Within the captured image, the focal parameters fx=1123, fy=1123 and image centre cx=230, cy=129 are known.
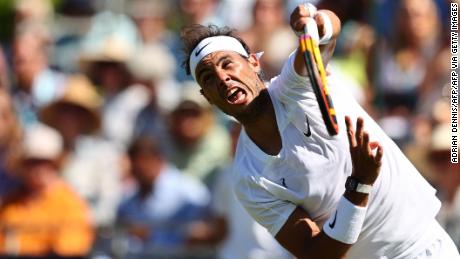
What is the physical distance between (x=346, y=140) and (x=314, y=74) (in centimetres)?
67

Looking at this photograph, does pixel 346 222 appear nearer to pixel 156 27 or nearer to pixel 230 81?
pixel 230 81

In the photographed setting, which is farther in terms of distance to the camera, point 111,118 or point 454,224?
point 111,118

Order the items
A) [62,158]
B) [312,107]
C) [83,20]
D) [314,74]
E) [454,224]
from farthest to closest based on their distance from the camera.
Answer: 1. [83,20]
2. [62,158]
3. [454,224]
4. [312,107]
5. [314,74]

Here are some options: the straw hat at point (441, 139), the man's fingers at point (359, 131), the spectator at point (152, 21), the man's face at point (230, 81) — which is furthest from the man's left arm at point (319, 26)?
the spectator at point (152, 21)

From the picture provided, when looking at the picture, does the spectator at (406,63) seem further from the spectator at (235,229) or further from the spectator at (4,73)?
the spectator at (4,73)

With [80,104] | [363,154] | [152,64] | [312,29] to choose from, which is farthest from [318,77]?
[152,64]

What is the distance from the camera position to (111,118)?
30.1 ft

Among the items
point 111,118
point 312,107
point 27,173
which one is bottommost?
point 312,107

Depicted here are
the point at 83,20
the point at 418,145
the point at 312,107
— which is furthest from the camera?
the point at 83,20

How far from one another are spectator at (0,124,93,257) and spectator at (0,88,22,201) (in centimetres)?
19

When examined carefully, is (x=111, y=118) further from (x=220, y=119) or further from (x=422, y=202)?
(x=422, y=202)

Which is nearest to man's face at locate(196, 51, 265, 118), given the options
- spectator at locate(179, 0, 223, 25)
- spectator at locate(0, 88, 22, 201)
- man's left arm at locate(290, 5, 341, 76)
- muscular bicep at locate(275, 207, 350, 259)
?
man's left arm at locate(290, 5, 341, 76)

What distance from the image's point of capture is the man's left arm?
4.62m

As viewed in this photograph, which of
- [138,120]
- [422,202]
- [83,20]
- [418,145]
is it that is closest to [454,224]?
[418,145]
